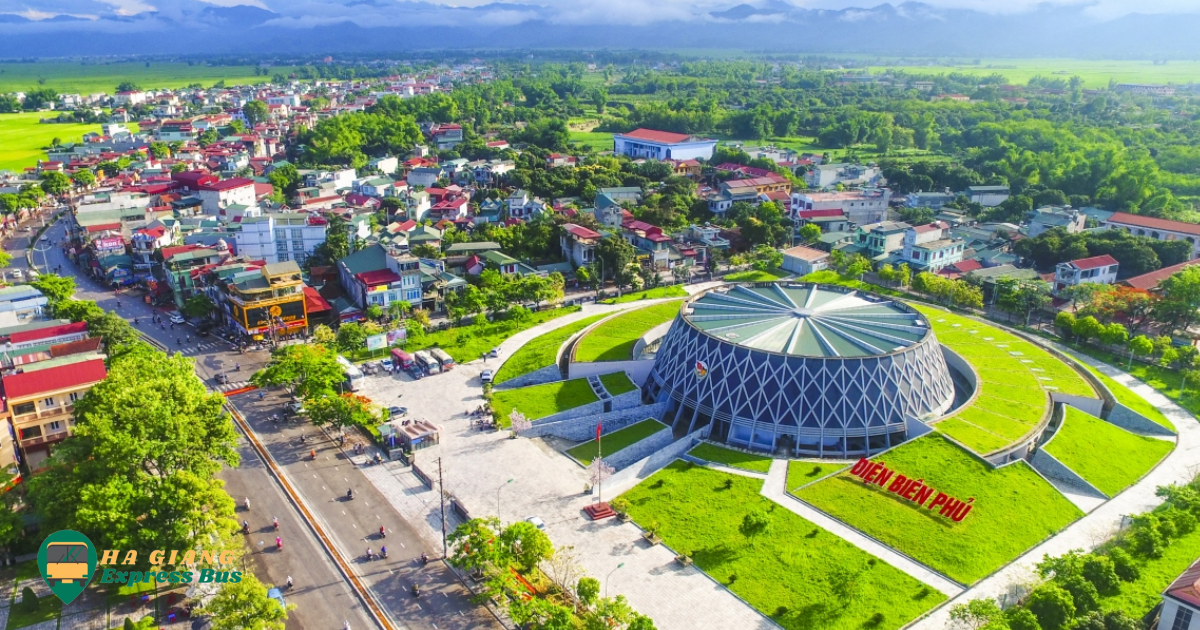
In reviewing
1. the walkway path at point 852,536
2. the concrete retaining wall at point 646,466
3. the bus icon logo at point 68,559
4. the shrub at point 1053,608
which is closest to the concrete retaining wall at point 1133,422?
the walkway path at point 852,536

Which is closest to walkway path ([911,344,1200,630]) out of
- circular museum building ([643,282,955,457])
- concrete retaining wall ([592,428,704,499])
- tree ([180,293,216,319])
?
circular museum building ([643,282,955,457])

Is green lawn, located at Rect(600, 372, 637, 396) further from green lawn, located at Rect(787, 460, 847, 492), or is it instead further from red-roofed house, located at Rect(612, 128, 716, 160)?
red-roofed house, located at Rect(612, 128, 716, 160)

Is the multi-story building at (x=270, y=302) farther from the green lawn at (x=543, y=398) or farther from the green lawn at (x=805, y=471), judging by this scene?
the green lawn at (x=805, y=471)

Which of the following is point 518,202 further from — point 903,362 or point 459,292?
point 903,362

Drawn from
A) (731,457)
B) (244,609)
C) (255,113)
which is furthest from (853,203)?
(255,113)

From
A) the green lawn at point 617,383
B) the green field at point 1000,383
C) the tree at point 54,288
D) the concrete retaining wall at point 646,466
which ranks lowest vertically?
the concrete retaining wall at point 646,466

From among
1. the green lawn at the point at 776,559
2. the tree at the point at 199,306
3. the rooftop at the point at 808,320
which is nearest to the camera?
the green lawn at the point at 776,559
